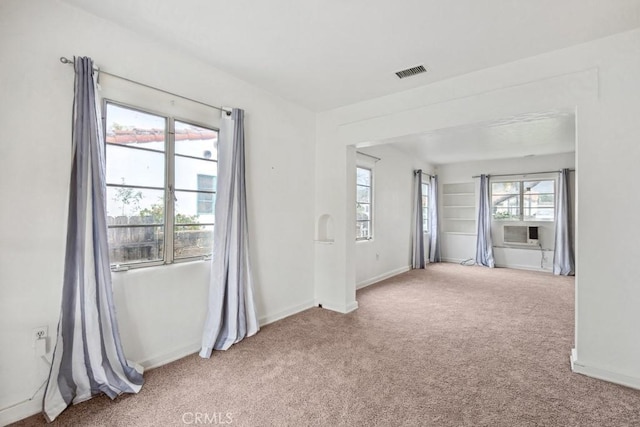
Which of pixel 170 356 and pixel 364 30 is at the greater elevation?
pixel 364 30

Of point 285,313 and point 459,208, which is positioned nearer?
point 285,313

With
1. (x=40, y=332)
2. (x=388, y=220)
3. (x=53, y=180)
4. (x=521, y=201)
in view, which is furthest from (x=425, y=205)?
(x=40, y=332)

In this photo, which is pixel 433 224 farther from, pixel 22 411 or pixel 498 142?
pixel 22 411

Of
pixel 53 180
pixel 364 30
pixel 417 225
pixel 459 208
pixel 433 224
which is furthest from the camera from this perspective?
pixel 459 208

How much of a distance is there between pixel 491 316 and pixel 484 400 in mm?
2023

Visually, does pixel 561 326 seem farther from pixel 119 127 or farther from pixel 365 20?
pixel 119 127

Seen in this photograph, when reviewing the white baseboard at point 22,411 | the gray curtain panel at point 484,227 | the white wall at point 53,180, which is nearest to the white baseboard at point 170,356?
the white wall at point 53,180

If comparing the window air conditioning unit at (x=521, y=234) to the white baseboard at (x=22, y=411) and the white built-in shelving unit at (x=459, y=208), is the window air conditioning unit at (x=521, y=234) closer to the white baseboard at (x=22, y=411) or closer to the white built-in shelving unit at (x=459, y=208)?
the white built-in shelving unit at (x=459, y=208)

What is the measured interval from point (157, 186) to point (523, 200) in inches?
317

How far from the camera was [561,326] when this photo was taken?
355 centimetres

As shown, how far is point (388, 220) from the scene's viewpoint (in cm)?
625

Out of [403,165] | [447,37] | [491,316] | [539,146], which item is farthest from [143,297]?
[539,146]

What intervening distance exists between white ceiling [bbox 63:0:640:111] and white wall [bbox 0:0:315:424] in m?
0.20

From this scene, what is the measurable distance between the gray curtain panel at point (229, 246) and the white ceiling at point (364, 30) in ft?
2.40
